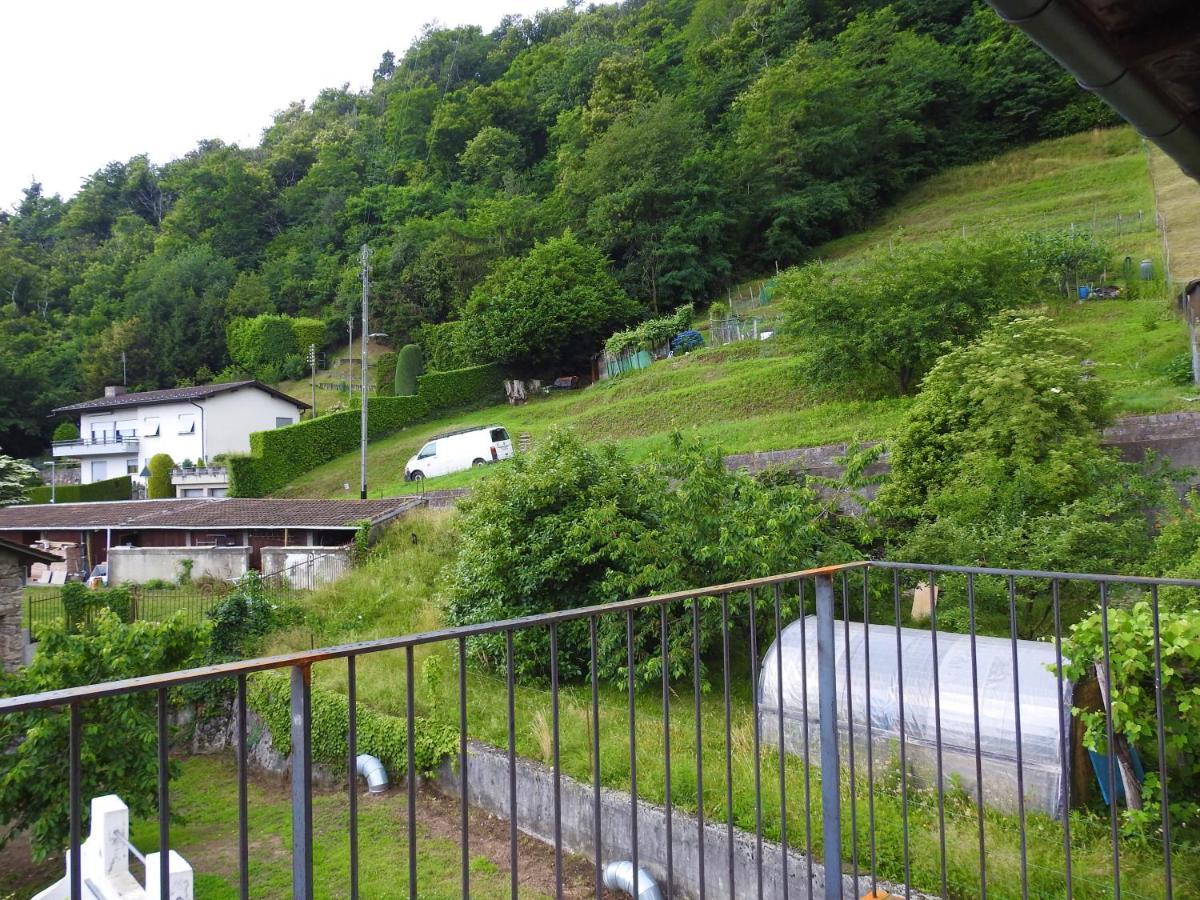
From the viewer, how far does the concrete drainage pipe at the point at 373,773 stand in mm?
8922

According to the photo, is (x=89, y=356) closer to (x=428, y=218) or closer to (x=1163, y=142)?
(x=428, y=218)

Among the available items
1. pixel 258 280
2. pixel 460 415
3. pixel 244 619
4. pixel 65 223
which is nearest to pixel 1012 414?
pixel 244 619

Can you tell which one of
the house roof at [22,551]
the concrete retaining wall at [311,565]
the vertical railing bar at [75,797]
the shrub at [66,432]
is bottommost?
the concrete retaining wall at [311,565]

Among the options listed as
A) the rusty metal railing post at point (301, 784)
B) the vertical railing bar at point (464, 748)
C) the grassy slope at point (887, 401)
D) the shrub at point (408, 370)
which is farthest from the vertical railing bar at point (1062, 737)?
the shrub at point (408, 370)

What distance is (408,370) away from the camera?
3791 cm

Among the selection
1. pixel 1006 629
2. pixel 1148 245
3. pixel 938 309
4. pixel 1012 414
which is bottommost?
pixel 1006 629

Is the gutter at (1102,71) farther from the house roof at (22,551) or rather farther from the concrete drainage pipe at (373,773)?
the house roof at (22,551)

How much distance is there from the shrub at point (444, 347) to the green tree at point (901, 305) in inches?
891

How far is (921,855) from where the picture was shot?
16.5 feet

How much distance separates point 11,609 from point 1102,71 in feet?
57.3

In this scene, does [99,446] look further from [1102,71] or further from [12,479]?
[1102,71]

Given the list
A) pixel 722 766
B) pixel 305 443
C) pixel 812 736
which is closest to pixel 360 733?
pixel 722 766

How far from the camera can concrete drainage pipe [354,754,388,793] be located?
29.3ft

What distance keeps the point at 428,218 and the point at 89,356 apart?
2565 cm
